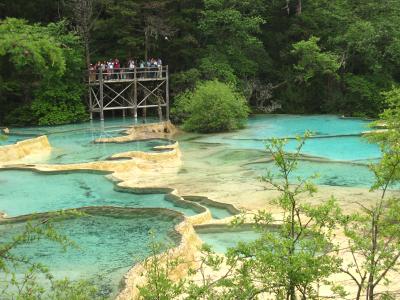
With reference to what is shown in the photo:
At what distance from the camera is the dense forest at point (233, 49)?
27.5 metres

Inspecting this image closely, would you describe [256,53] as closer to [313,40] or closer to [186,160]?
[313,40]

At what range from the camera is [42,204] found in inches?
521

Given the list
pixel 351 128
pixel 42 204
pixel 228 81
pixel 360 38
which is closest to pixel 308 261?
pixel 42 204

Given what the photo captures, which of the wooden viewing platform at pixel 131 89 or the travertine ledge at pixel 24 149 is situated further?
the wooden viewing platform at pixel 131 89

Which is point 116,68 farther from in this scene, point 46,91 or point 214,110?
point 214,110

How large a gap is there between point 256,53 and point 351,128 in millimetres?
8655

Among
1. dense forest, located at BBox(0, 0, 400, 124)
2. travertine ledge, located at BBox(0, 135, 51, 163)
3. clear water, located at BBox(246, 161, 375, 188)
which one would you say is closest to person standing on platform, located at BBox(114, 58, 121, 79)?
dense forest, located at BBox(0, 0, 400, 124)

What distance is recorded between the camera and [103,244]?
1028 cm

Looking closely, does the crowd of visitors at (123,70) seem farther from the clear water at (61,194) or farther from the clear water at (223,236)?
the clear water at (223,236)

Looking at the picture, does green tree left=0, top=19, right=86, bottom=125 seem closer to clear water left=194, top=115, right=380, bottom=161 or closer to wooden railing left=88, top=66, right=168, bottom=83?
wooden railing left=88, top=66, right=168, bottom=83

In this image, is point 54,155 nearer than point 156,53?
Yes

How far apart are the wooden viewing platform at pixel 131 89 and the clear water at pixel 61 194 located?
1140cm

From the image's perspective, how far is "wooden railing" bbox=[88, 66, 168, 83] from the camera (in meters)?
27.1

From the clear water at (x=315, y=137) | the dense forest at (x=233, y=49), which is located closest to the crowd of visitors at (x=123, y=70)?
the dense forest at (x=233, y=49)
